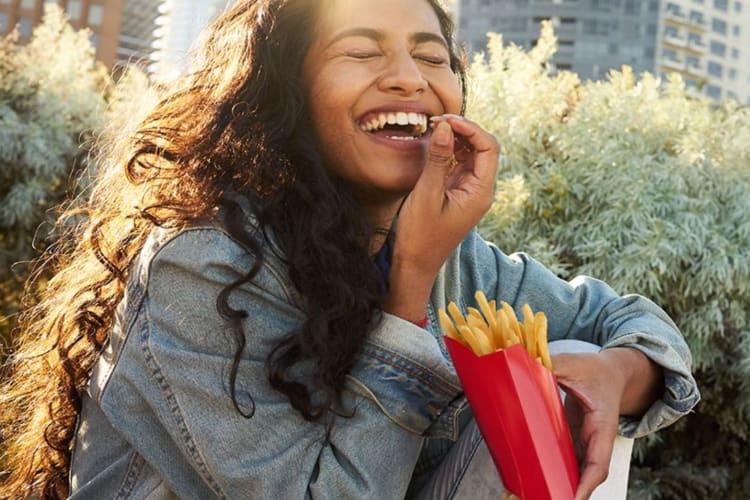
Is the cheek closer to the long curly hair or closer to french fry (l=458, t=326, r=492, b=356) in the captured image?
the long curly hair

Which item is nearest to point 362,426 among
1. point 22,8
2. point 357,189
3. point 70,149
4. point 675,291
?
point 357,189

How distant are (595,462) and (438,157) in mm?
577

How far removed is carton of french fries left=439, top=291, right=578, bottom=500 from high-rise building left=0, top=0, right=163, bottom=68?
180ft

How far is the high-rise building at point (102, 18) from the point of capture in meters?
54.9

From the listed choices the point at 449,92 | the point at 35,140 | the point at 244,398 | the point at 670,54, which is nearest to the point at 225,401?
the point at 244,398

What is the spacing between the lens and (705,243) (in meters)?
4.45

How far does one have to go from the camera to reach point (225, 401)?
5.34ft

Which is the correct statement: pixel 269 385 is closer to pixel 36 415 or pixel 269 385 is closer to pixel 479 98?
pixel 36 415

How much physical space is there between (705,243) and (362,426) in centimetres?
316

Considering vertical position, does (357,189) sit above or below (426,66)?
below

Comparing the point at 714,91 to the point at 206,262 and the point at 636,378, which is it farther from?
the point at 206,262

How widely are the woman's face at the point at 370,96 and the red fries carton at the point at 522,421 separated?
508mm

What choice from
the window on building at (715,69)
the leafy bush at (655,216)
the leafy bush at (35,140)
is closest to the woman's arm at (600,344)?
the leafy bush at (655,216)

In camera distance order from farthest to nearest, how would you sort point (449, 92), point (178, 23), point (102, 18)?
point (102, 18) < point (178, 23) < point (449, 92)
